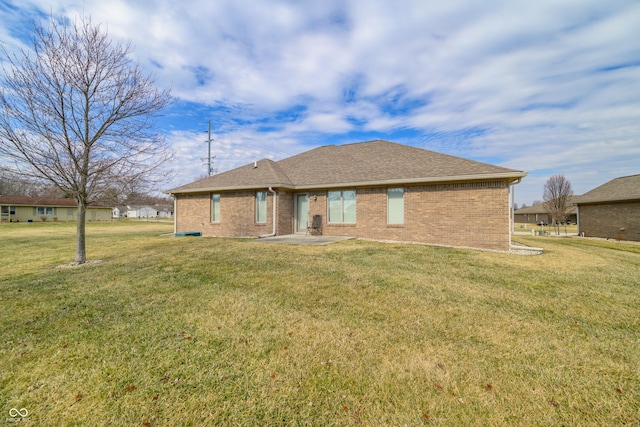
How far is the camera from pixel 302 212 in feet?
46.4

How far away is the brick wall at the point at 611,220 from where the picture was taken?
17.9 meters

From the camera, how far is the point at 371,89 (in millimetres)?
13938

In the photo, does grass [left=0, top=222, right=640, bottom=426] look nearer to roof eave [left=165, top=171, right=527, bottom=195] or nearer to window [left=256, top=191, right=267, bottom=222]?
roof eave [left=165, top=171, right=527, bottom=195]

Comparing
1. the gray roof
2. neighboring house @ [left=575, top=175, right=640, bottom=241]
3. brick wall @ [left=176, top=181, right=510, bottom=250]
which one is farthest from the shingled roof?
neighboring house @ [left=575, top=175, right=640, bottom=241]

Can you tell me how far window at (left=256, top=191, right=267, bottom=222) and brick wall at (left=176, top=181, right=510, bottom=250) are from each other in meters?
0.25

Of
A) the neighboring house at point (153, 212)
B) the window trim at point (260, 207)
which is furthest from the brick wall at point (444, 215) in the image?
the neighboring house at point (153, 212)

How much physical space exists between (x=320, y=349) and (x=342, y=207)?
33.2 feet

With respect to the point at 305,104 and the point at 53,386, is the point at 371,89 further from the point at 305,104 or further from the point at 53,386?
the point at 53,386

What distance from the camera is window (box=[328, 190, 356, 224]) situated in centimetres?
1277

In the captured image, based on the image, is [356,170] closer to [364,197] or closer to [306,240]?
[364,197]

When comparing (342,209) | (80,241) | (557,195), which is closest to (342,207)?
(342,209)

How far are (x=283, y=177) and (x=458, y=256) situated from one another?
9.12m

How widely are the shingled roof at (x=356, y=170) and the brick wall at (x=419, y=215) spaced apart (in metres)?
0.51

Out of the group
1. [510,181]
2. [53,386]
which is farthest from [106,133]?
[510,181]
